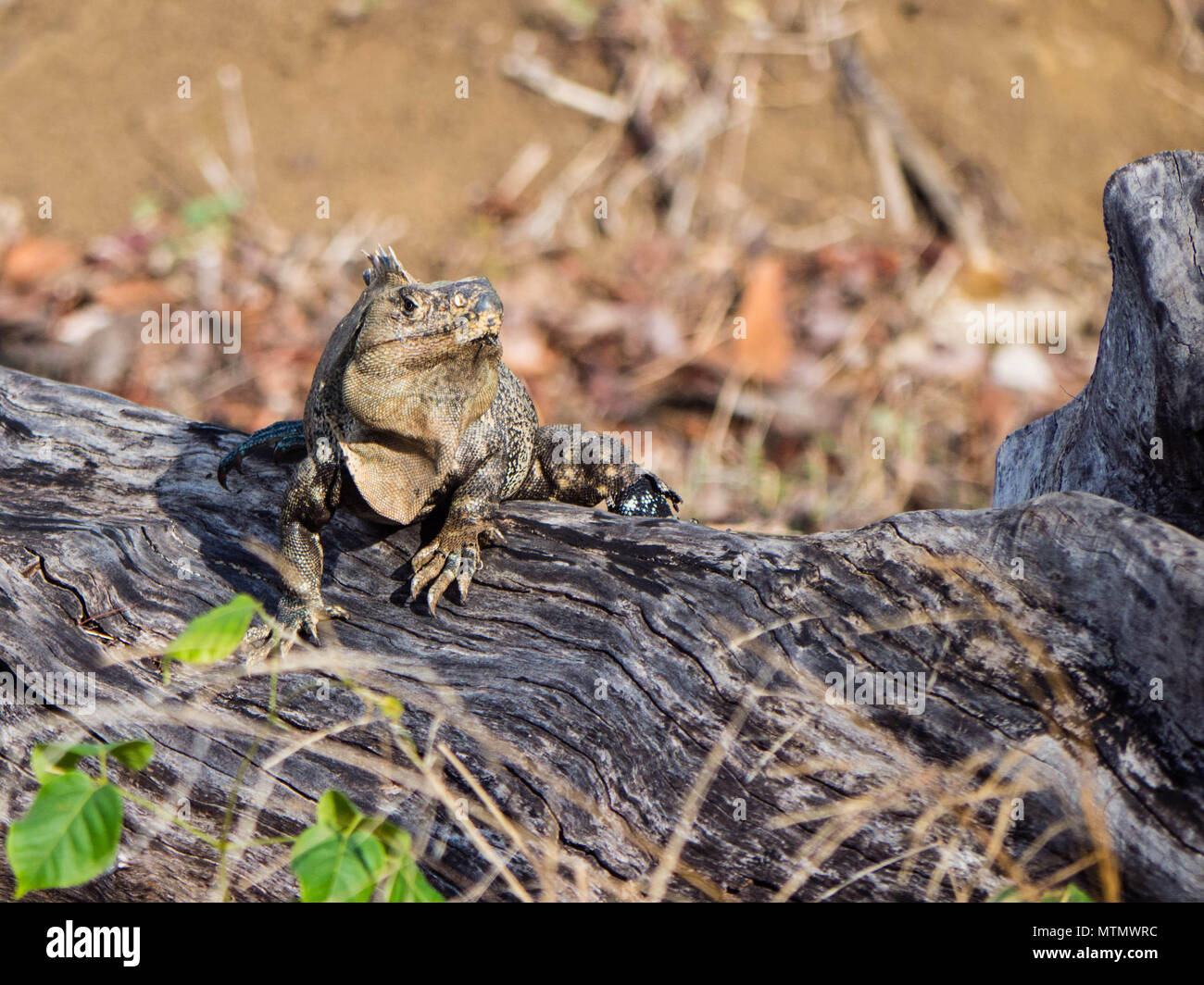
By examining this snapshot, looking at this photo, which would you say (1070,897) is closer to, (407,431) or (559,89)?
(407,431)

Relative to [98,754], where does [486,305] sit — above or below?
above

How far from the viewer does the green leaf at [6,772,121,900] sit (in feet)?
7.64

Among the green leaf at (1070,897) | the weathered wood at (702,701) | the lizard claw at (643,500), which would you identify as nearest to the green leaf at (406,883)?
the weathered wood at (702,701)

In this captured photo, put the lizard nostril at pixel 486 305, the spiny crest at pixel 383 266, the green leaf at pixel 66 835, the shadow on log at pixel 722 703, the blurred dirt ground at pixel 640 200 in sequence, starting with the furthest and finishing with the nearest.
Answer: the blurred dirt ground at pixel 640 200 < the spiny crest at pixel 383 266 < the lizard nostril at pixel 486 305 < the shadow on log at pixel 722 703 < the green leaf at pixel 66 835

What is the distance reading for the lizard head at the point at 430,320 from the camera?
3510 mm

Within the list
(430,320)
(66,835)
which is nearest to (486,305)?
(430,320)

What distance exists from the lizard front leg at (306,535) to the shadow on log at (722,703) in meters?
0.13

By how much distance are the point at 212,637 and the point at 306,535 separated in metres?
1.50

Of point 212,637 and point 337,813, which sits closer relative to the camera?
point 212,637

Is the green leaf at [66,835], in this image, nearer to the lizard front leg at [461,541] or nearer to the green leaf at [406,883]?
the green leaf at [406,883]

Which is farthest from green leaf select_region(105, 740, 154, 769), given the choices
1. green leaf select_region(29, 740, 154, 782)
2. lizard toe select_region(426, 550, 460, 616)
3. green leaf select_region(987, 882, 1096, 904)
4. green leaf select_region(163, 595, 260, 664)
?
green leaf select_region(987, 882, 1096, 904)

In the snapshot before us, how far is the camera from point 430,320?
3.53 meters

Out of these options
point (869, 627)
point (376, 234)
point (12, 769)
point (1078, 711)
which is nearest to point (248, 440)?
point (12, 769)

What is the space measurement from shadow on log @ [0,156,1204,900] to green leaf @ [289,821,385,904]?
41 centimetres
